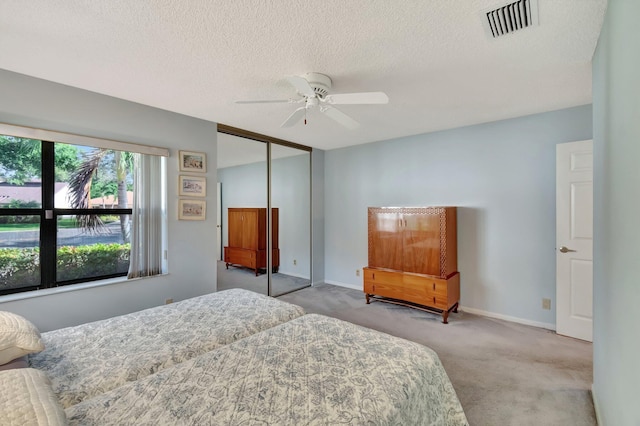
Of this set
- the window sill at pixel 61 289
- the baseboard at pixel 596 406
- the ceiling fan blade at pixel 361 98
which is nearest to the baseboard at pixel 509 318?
the baseboard at pixel 596 406

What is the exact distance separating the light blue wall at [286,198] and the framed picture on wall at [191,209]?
2.46 ft

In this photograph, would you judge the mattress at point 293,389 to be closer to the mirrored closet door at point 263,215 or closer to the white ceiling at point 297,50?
the white ceiling at point 297,50

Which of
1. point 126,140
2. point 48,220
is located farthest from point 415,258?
point 48,220

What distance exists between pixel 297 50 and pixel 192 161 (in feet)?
6.87

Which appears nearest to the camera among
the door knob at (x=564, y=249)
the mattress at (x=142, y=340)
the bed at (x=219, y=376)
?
the bed at (x=219, y=376)

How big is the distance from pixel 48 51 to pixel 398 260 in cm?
389

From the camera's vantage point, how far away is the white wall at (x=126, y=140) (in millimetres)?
2486

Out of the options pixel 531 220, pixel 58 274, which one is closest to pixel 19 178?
pixel 58 274

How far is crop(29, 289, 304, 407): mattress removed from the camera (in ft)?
4.63

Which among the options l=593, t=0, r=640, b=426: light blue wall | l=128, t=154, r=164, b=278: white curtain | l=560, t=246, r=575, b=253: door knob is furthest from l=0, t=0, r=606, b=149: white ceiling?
l=560, t=246, r=575, b=253: door knob

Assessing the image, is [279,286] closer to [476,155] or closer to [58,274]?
[58,274]

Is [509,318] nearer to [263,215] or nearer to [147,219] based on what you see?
[263,215]

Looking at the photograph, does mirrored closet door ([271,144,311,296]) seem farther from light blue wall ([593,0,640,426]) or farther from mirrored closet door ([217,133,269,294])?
light blue wall ([593,0,640,426])

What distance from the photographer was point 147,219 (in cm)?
322
